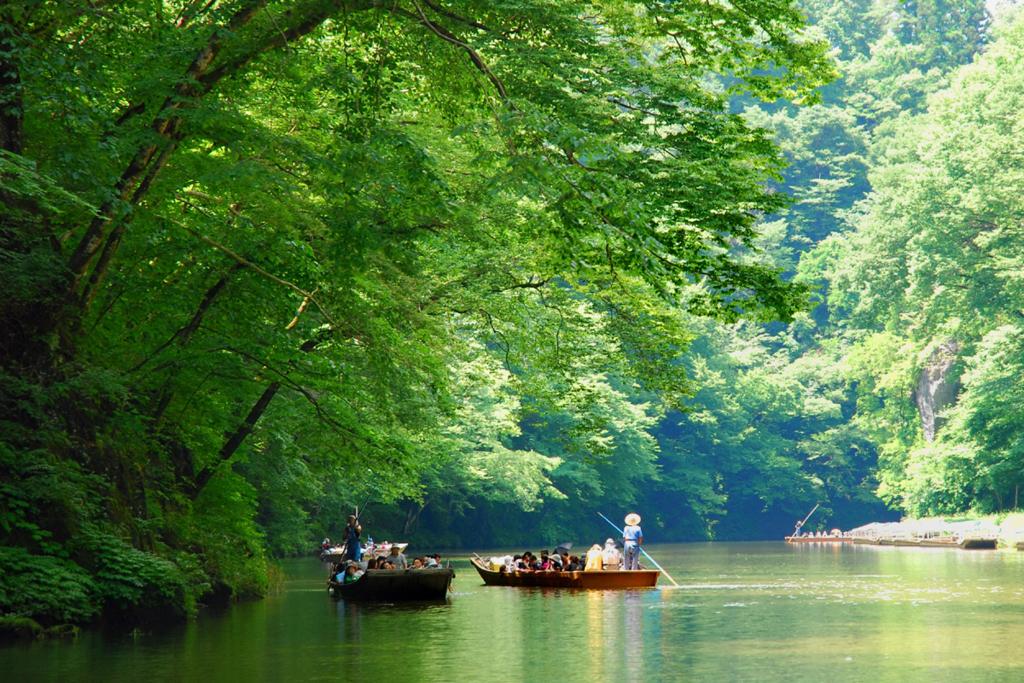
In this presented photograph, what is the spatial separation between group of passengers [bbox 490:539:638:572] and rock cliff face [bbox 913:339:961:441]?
38.5 metres

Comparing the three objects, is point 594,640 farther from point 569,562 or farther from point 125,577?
point 569,562

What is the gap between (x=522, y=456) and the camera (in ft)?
191

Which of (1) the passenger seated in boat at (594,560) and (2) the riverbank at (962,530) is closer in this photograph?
(1) the passenger seated in boat at (594,560)

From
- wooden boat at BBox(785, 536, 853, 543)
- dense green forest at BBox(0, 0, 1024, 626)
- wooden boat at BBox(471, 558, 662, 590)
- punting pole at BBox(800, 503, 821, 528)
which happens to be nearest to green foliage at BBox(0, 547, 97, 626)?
dense green forest at BBox(0, 0, 1024, 626)

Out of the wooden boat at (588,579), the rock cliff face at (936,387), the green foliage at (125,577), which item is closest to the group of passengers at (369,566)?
the wooden boat at (588,579)

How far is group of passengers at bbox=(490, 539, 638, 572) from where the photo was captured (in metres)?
31.4

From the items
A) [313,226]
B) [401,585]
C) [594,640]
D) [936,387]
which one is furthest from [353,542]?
[936,387]

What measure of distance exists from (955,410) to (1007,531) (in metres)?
10.7

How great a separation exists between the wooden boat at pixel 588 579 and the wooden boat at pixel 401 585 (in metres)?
4.01

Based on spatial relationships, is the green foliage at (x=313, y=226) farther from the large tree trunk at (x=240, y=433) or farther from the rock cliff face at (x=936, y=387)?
the rock cliff face at (x=936, y=387)

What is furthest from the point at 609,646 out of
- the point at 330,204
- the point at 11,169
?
the point at 11,169

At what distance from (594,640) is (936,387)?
183 feet

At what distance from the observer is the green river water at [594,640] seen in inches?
563

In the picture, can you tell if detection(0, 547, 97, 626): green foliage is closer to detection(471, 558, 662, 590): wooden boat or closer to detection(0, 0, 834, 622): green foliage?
detection(0, 0, 834, 622): green foliage
